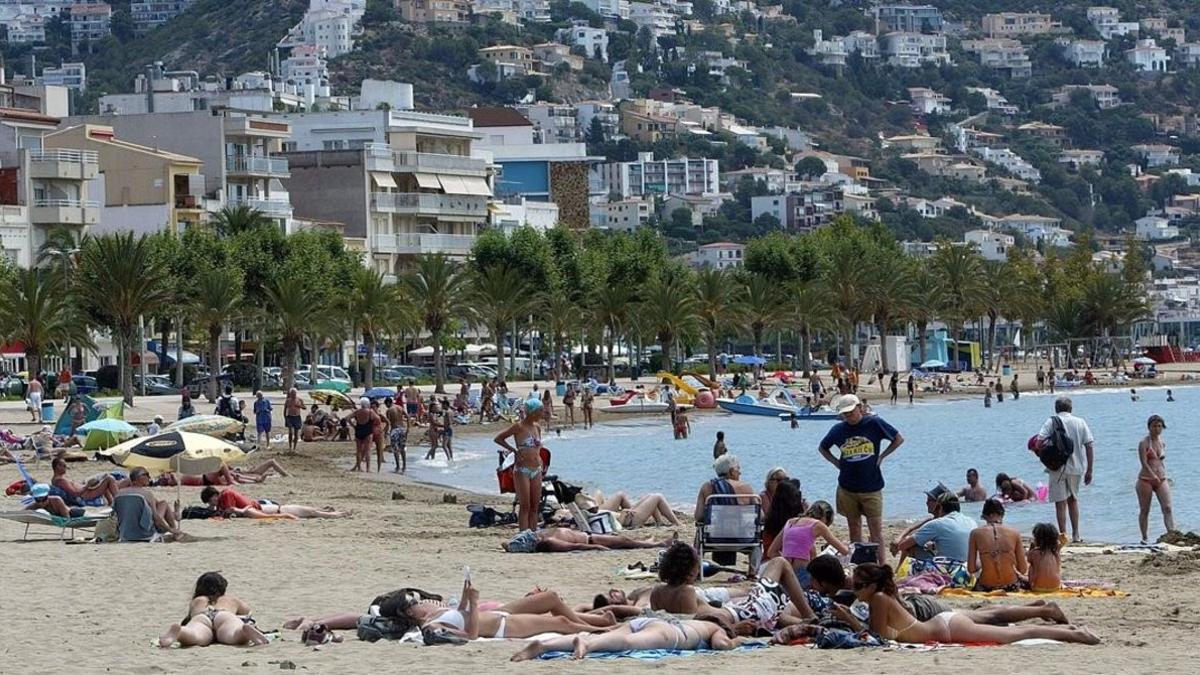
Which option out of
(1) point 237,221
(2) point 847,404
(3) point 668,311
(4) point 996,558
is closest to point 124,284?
(1) point 237,221

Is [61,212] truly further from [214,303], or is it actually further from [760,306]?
[760,306]

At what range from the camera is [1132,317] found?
125688 mm

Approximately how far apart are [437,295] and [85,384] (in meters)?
14.1

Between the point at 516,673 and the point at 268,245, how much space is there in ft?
198

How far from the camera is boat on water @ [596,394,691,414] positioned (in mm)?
67188

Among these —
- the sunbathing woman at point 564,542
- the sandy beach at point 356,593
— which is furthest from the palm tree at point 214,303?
the sunbathing woman at point 564,542

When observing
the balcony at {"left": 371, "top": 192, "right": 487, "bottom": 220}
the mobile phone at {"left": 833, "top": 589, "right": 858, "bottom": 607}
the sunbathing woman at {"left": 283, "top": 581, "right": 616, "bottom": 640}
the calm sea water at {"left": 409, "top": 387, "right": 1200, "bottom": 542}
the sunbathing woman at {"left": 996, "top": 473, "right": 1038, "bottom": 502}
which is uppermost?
the balcony at {"left": 371, "top": 192, "right": 487, "bottom": 220}

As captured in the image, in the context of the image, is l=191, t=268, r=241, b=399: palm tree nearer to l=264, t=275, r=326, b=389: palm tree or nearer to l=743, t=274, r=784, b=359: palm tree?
l=264, t=275, r=326, b=389: palm tree

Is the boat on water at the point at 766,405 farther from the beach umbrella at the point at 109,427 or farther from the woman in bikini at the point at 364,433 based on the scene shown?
the beach umbrella at the point at 109,427

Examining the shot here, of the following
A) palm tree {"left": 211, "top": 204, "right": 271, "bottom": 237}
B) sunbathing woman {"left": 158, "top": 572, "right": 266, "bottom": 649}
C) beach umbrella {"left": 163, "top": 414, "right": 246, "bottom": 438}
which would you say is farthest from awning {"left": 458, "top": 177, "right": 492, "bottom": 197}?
sunbathing woman {"left": 158, "top": 572, "right": 266, "bottom": 649}

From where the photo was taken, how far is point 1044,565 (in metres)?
17.5

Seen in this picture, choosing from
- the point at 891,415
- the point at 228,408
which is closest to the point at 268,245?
the point at 891,415

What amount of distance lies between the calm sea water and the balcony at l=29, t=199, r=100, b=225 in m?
22.0

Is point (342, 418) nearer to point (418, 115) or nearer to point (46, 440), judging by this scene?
point (46, 440)
